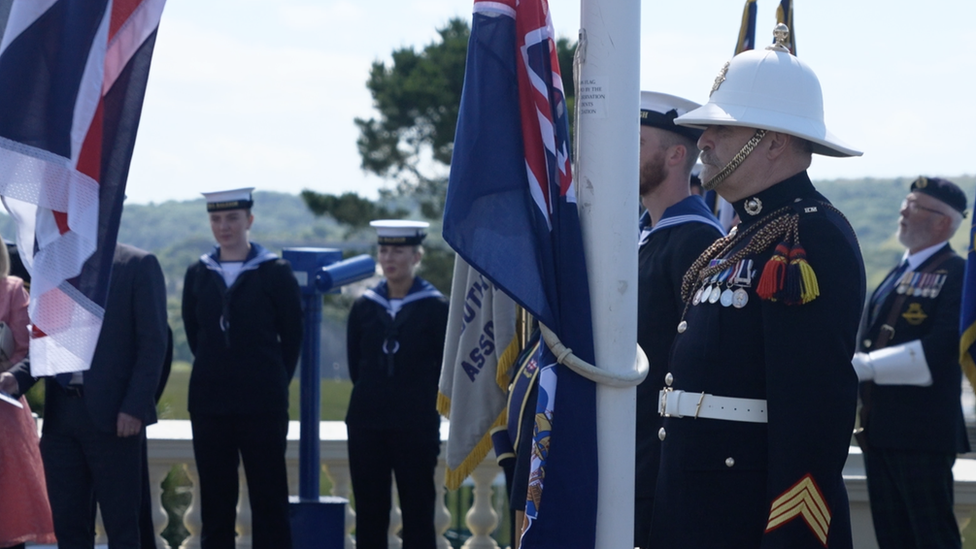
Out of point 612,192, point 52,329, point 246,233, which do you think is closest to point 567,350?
point 612,192

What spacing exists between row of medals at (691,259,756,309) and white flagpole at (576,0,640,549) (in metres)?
0.48

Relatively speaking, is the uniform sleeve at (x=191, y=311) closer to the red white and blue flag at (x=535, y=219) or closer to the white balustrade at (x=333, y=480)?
the white balustrade at (x=333, y=480)

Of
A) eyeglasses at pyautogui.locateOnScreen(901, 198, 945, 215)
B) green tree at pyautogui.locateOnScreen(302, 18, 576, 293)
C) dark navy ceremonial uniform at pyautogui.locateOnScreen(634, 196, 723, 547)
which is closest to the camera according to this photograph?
dark navy ceremonial uniform at pyautogui.locateOnScreen(634, 196, 723, 547)

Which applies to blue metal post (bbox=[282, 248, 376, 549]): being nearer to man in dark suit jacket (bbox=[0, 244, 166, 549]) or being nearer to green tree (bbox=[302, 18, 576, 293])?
man in dark suit jacket (bbox=[0, 244, 166, 549])

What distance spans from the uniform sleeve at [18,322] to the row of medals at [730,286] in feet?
11.8

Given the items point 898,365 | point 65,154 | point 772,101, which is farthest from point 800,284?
point 898,365

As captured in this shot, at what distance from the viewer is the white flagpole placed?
2.40m

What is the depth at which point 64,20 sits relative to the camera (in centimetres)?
271

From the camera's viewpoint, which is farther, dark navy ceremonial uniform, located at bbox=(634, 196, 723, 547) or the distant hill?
the distant hill

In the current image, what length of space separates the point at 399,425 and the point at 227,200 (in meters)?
1.62

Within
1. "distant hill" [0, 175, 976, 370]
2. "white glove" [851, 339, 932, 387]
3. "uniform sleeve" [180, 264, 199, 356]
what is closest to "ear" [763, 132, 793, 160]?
"white glove" [851, 339, 932, 387]

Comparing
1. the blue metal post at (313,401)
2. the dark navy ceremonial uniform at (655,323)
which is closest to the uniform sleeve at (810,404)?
the dark navy ceremonial uniform at (655,323)

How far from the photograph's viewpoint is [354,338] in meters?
6.64

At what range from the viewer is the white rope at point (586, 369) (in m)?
2.40
